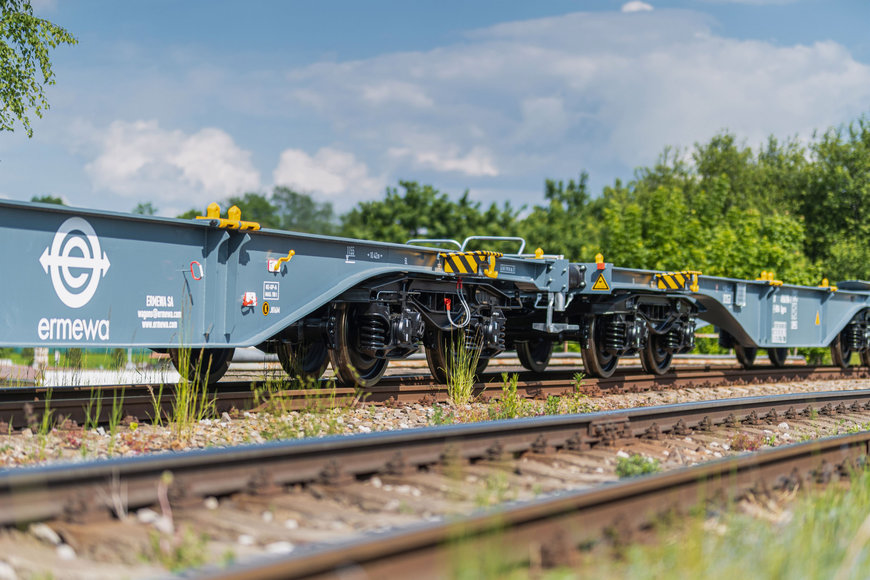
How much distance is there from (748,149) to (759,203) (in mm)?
10944

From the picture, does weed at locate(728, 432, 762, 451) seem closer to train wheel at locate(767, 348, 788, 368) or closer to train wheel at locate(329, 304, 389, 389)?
train wheel at locate(329, 304, 389, 389)

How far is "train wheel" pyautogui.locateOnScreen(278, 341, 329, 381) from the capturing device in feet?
31.7

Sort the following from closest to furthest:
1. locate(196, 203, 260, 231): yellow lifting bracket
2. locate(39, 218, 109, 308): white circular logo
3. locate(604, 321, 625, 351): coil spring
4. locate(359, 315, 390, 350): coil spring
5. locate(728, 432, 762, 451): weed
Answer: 1. locate(39, 218, 109, 308): white circular logo
2. locate(728, 432, 762, 451): weed
3. locate(196, 203, 260, 231): yellow lifting bracket
4. locate(359, 315, 390, 350): coil spring
5. locate(604, 321, 625, 351): coil spring

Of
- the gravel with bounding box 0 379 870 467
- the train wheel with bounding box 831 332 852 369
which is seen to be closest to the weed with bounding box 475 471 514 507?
the gravel with bounding box 0 379 870 467

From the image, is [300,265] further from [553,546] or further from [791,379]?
[791,379]

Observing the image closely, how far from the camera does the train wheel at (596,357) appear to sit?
12156 millimetres

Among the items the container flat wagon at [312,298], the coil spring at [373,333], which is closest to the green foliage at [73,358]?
the container flat wagon at [312,298]

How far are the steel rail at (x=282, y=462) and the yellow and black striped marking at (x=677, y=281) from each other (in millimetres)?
5847

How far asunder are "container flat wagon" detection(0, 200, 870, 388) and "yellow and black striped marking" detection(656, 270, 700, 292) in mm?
22

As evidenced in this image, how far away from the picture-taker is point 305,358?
397 inches

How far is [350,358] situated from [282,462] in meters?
4.75

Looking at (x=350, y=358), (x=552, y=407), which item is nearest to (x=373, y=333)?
(x=350, y=358)

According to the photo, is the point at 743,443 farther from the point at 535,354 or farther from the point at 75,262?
the point at 535,354

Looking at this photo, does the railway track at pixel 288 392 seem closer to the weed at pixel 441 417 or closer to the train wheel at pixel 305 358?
the train wheel at pixel 305 358
